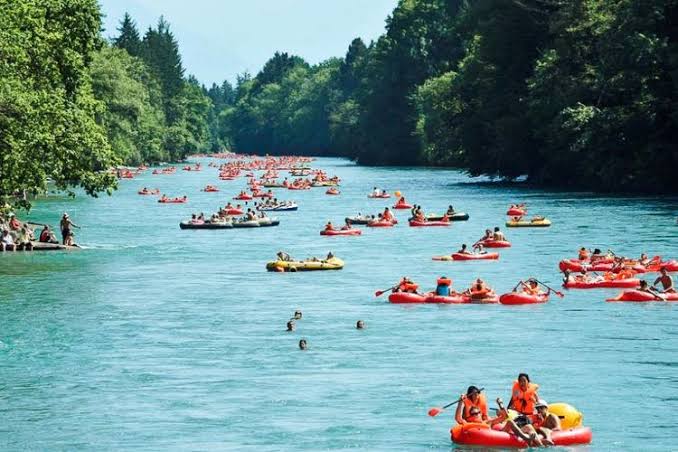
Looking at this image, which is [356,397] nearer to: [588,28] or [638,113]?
[638,113]

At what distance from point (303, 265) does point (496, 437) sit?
102 ft

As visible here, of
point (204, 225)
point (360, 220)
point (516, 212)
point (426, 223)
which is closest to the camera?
point (426, 223)

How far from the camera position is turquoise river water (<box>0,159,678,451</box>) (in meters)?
32.8

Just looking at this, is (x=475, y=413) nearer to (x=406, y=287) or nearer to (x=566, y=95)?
(x=406, y=287)

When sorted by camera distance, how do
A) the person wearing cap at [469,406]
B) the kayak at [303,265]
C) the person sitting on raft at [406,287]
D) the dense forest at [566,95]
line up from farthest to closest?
1. the dense forest at [566,95]
2. the kayak at [303,265]
3. the person sitting on raft at [406,287]
4. the person wearing cap at [469,406]

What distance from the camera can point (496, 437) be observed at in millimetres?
30531

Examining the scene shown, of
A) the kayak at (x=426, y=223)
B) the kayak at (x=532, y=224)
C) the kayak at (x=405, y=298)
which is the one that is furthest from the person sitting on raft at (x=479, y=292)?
the kayak at (x=426, y=223)

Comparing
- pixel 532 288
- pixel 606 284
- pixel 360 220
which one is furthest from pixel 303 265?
pixel 360 220

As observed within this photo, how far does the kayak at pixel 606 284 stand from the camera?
53562 mm

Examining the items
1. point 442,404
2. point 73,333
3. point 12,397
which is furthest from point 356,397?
point 73,333

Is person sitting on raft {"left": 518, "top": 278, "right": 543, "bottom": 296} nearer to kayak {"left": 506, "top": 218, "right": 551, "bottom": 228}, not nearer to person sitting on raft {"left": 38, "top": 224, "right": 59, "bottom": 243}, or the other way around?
person sitting on raft {"left": 38, "top": 224, "right": 59, "bottom": 243}

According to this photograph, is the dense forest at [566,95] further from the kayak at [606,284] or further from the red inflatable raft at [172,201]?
the kayak at [606,284]

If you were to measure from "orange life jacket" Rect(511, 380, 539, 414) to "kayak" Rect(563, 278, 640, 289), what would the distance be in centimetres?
2323

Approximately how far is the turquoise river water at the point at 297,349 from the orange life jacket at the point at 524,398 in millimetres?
1745
